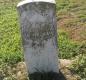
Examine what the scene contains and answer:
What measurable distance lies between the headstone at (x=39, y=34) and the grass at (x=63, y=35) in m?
0.68

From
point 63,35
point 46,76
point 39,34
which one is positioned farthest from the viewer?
point 63,35

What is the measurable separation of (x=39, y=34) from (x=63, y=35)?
3.04 m

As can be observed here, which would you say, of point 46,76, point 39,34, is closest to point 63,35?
point 46,76

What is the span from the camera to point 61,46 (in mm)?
8703

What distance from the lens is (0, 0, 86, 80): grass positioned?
7809 mm

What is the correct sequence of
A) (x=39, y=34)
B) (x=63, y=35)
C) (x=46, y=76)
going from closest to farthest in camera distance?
1. (x=39, y=34)
2. (x=46, y=76)
3. (x=63, y=35)

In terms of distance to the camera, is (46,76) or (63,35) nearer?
(46,76)

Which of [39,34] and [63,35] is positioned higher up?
[39,34]

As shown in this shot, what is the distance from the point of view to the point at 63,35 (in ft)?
31.6

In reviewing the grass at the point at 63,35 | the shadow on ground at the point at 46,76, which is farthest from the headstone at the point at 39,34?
the grass at the point at 63,35

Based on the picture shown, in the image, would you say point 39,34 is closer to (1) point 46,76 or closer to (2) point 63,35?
(1) point 46,76

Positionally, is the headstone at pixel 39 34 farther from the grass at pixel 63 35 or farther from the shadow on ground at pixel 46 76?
the grass at pixel 63 35

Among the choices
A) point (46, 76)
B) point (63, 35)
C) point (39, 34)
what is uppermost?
point (39, 34)

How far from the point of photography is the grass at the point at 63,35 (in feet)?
25.6
